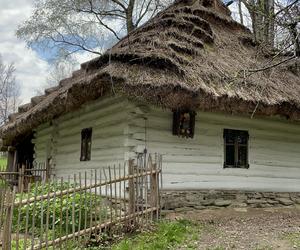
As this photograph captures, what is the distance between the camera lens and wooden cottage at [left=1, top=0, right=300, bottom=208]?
28.9 ft

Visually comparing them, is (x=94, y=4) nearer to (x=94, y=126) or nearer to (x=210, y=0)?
(x=210, y=0)

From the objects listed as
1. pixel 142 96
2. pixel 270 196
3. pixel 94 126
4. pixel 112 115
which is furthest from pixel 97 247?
pixel 270 196

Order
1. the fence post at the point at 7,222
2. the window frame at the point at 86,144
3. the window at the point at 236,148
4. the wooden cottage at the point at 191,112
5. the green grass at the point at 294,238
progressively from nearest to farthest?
1. the fence post at the point at 7,222
2. the green grass at the point at 294,238
3. the wooden cottage at the point at 191,112
4. the window at the point at 236,148
5. the window frame at the point at 86,144

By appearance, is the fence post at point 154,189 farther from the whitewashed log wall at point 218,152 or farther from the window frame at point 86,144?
the window frame at point 86,144

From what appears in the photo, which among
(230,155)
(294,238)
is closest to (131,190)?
(294,238)

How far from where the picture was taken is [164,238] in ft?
23.3

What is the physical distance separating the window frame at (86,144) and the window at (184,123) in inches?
107

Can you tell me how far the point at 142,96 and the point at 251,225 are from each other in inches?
133

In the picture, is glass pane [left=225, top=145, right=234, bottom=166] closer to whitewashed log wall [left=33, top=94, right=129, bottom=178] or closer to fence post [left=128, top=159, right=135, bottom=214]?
whitewashed log wall [left=33, top=94, right=129, bottom=178]

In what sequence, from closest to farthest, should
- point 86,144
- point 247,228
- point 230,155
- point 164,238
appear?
point 164,238 → point 247,228 → point 230,155 → point 86,144

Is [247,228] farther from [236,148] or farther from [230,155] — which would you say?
[236,148]

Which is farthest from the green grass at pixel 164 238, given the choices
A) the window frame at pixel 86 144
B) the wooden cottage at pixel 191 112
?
the window frame at pixel 86 144

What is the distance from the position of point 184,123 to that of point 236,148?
1801mm

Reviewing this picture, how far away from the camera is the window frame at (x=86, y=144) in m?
11.2
